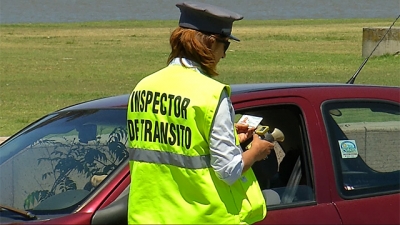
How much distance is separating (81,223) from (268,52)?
23715mm

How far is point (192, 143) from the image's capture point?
10.5 ft

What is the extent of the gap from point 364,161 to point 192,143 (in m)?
1.42

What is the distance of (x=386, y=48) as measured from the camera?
932 inches

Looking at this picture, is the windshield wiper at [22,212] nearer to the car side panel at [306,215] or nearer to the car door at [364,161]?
the car side panel at [306,215]

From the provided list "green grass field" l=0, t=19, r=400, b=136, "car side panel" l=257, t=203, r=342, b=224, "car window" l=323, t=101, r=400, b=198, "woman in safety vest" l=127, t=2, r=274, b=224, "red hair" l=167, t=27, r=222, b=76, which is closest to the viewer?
"woman in safety vest" l=127, t=2, r=274, b=224

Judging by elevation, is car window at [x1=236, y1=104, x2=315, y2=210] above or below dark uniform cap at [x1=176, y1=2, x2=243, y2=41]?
below

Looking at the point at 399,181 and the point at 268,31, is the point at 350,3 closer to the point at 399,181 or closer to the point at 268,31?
the point at 268,31

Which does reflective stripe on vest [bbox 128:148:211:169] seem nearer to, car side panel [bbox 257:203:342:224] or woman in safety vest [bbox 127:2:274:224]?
woman in safety vest [bbox 127:2:274:224]

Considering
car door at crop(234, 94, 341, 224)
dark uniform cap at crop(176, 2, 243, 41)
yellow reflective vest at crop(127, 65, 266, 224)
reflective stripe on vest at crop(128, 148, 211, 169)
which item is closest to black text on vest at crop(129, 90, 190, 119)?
yellow reflective vest at crop(127, 65, 266, 224)

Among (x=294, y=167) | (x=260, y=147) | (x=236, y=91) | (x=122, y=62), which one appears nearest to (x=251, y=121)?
(x=260, y=147)

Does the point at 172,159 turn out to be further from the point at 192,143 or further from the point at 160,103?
the point at 160,103

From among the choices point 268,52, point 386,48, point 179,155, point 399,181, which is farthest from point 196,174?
point 268,52

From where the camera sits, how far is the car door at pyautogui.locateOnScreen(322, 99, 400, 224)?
397 cm

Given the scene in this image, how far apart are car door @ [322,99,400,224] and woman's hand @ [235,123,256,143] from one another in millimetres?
671
